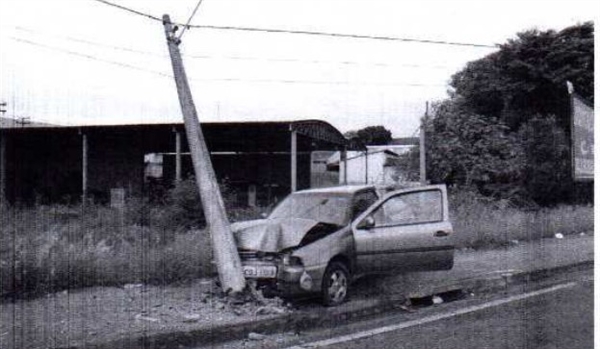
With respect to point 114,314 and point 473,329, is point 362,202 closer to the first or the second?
point 473,329

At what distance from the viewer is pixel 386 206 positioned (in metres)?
8.66

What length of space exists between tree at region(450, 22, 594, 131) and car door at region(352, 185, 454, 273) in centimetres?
2215

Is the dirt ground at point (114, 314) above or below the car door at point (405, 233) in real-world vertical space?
below

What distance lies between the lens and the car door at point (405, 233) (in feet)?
27.1

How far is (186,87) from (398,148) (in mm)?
29611

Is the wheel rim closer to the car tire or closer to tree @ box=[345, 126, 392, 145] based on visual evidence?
the car tire

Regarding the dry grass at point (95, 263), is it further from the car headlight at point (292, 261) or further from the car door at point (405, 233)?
the car door at point (405, 233)

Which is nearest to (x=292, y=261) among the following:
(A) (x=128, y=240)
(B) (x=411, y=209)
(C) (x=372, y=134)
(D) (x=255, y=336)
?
(D) (x=255, y=336)

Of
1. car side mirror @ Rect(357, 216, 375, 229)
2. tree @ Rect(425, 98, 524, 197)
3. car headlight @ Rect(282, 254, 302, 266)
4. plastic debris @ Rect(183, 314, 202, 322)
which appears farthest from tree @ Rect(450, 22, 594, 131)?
plastic debris @ Rect(183, 314, 202, 322)

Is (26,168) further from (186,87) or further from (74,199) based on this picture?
(186,87)

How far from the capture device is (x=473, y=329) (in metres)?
6.60

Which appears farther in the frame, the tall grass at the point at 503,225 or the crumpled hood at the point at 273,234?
the tall grass at the point at 503,225

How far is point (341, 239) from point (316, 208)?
93cm

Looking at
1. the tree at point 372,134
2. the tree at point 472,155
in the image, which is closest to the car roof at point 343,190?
the tree at point 472,155
